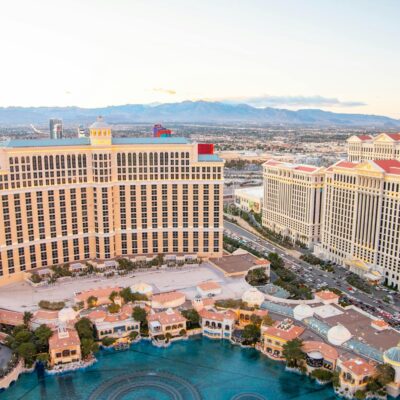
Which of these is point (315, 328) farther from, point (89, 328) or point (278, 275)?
point (89, 328)

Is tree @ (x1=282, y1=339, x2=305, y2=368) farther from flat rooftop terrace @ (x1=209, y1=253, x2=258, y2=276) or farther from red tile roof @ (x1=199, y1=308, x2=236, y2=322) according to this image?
flat rooftop terrace @ (x1=209, y1=253, x2=258, y2=276)

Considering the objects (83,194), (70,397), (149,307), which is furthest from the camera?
(83,194)

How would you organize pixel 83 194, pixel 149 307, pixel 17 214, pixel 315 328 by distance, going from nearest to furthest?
pixel 315 328, pixel 149 307, pixel 17 214, pixel 83 194

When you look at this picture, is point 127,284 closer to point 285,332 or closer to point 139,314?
point 139,314

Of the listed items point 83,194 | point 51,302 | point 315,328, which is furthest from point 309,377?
point 83,194

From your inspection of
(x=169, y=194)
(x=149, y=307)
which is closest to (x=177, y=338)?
(x=149, y=307)

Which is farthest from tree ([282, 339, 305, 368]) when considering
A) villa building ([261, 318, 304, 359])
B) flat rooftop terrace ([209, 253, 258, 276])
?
flat rooftop terrace ([209, 253, 258, 276])

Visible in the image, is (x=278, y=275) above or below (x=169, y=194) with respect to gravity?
below

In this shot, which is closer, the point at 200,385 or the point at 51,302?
the point at 200,385

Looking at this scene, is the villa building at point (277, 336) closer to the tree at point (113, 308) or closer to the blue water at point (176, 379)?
the blue water at point (176, 379)
